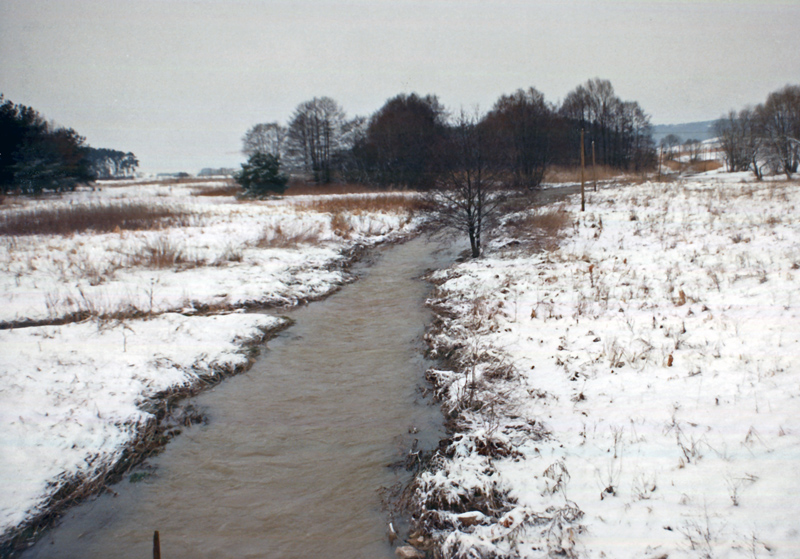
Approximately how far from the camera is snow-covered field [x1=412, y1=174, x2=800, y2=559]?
3.06m

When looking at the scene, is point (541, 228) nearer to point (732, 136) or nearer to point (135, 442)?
point (135, 442)

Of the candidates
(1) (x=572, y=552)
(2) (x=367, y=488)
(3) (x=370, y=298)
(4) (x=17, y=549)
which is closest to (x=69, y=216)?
(3) (x=370, y=298)

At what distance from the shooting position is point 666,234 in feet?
38.9

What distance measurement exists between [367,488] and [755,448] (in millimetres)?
3181

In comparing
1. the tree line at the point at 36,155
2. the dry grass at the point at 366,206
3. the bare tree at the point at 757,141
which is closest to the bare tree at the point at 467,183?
the dry grass at the point at 366,206

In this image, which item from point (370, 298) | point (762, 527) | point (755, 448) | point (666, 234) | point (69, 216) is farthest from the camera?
point (69, 216)

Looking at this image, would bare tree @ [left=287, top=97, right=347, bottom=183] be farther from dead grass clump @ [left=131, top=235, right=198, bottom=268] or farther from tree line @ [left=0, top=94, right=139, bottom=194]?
dead grass clump @ [left=131, top=235, right=198, bottom=268]

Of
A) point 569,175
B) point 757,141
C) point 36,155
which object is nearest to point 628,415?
point 757,141

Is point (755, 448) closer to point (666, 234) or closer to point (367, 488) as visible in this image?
point (367, 488)

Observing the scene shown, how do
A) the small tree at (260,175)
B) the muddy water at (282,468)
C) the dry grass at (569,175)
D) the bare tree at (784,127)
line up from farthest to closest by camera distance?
the dry grass at (569,175), the small tree at (260,175), the bare tree at (784,127), the muddy water at (282,468)

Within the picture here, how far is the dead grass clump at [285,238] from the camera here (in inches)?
585

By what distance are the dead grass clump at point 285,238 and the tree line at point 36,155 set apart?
59.9 feet

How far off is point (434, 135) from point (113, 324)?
16690 millimetres

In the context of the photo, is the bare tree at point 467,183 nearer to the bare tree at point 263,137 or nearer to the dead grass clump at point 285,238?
the dead grass clump at point 285,238
